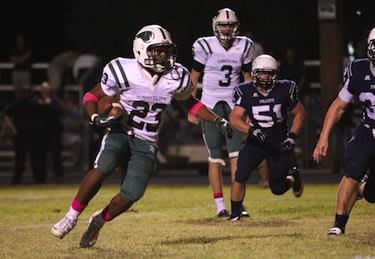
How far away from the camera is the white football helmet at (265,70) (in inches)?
439

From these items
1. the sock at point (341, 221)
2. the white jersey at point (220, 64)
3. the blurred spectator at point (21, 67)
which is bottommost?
the blurred spectator at point (21, 67)

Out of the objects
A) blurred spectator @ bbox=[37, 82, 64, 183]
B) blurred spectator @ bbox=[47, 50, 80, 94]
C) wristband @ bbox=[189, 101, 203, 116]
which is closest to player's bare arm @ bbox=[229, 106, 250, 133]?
wristband @ bbox=[189, 101, 203, 116]

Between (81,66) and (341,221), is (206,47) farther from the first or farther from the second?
(81,66)

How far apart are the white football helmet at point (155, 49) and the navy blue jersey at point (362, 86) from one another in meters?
1.41

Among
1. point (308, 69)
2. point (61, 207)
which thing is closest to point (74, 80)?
point (308, 69)

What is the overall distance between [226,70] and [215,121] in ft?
8.65

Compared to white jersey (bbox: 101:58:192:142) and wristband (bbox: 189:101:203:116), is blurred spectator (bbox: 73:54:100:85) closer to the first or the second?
wristband (bbox: 189:101:203:116)

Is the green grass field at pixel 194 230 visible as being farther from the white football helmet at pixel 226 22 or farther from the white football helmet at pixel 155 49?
the white football helmet at pixel 226 22

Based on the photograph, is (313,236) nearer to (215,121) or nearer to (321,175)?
(215,121)

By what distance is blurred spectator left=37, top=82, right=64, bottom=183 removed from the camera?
18891 millimetres

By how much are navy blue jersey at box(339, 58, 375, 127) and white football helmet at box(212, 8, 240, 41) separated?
2644 millimetres

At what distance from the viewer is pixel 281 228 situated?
414 inches

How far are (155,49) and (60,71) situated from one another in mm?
12869

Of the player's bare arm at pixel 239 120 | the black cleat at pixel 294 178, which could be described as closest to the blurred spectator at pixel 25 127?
the black cleat at pixel 294 178
